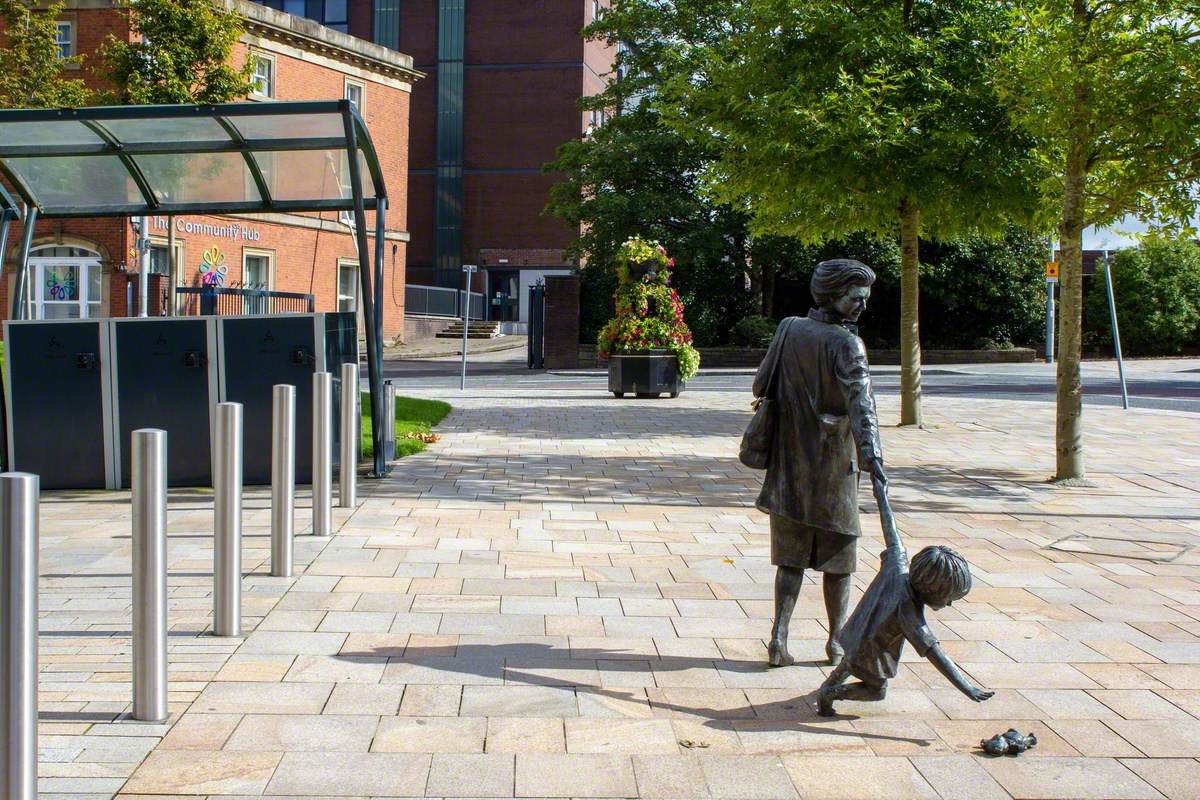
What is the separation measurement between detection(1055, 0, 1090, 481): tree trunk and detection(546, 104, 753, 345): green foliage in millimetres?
21180

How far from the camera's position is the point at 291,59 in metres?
38.8

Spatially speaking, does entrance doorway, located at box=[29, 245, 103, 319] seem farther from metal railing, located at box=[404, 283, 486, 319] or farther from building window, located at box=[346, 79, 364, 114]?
metal railing, located at box=[404, 283, 486, 319]

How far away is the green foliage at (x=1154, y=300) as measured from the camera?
1491 inches

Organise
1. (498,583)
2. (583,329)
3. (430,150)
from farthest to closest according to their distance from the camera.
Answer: (430,150), (583,329), (498,583)

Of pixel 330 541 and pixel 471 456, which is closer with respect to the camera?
pixel 330 541

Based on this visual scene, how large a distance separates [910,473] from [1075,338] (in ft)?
6.27

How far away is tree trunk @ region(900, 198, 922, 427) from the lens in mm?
15461

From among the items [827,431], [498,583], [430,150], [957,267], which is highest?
[430,150]

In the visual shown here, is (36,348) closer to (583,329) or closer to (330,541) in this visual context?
(330,541)

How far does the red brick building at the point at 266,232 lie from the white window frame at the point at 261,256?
0.04 meters

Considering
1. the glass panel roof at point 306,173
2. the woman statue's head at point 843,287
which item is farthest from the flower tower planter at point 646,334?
the woman statue's head at point 843,287

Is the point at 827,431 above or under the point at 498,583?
above

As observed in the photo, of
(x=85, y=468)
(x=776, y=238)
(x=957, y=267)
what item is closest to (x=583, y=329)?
(x=776, y=238)

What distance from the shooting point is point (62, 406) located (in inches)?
388
